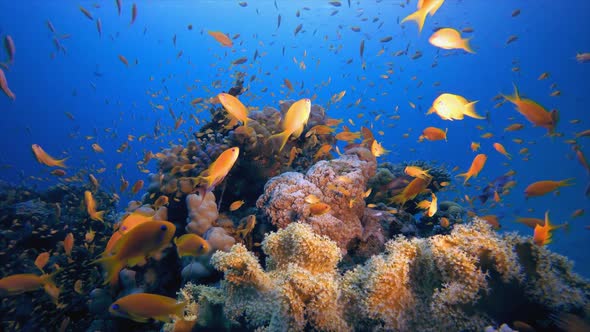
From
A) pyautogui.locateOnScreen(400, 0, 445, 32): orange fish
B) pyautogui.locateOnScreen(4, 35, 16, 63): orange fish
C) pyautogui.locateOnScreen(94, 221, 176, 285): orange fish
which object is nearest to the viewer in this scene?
pyautogui.locateOnScreen(94, 221, 176, 285): orange fish

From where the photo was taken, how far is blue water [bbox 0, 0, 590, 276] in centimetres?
4538

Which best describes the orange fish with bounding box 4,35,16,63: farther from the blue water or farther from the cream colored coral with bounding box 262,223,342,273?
the blue water

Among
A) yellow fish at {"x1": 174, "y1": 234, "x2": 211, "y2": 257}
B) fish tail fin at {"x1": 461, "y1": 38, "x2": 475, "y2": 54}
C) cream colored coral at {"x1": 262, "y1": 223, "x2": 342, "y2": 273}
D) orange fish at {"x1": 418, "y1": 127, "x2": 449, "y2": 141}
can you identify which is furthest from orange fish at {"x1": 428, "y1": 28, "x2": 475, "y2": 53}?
yellow fish at {"x1": 174, "y1": 234, "x2": 211, "y2": 257}

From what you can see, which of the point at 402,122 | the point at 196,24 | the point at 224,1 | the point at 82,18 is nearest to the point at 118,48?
the point at 82,18

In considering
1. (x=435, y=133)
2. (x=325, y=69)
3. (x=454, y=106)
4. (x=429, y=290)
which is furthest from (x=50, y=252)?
(x=325, y=69)

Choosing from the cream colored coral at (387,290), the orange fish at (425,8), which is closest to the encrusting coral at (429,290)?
the cream colored coral at (387,290)

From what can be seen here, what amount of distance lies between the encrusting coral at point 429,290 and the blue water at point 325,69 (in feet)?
89.7

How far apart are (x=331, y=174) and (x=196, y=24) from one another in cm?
7651

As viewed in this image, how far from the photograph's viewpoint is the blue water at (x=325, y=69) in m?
45.4

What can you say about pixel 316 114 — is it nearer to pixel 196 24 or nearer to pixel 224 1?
pixel 224 1

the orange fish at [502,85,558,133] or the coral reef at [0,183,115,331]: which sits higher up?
the orange fish at [502,85,558,133]

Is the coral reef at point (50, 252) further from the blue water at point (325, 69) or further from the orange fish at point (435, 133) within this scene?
the blue water at point (325, 69)

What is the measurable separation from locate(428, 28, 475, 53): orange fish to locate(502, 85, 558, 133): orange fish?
0.85m

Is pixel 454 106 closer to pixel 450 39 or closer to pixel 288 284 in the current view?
pixel 450 39
